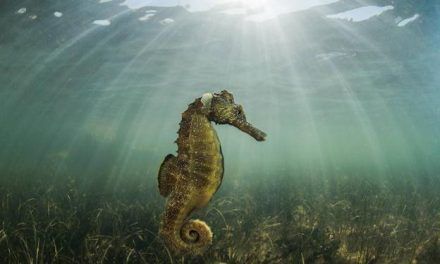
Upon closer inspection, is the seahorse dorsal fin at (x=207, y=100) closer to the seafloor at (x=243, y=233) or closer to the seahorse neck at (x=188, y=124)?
the seahorse neck at (x=188, y=124)

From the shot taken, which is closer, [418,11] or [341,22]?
[418,11]

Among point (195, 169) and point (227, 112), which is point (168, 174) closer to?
point (195, 169)

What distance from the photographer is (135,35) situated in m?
15.3

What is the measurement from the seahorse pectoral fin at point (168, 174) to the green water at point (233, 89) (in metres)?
3.01

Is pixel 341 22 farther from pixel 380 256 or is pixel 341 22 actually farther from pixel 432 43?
pixel 380 256

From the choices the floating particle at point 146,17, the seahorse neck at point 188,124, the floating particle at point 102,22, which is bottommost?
the floating particle at point 102,22

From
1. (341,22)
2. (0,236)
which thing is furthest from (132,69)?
(0,236)

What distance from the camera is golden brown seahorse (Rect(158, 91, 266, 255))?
93.8 inches

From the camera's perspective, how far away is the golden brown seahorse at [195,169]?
7.82 feet

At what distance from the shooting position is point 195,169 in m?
2.42

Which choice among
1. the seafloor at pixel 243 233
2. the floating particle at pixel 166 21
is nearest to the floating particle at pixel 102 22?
the floating particle at pixel 166 21

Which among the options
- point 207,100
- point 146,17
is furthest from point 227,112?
point 146,17

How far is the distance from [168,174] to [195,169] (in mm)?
220

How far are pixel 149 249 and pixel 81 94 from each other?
24485mm
